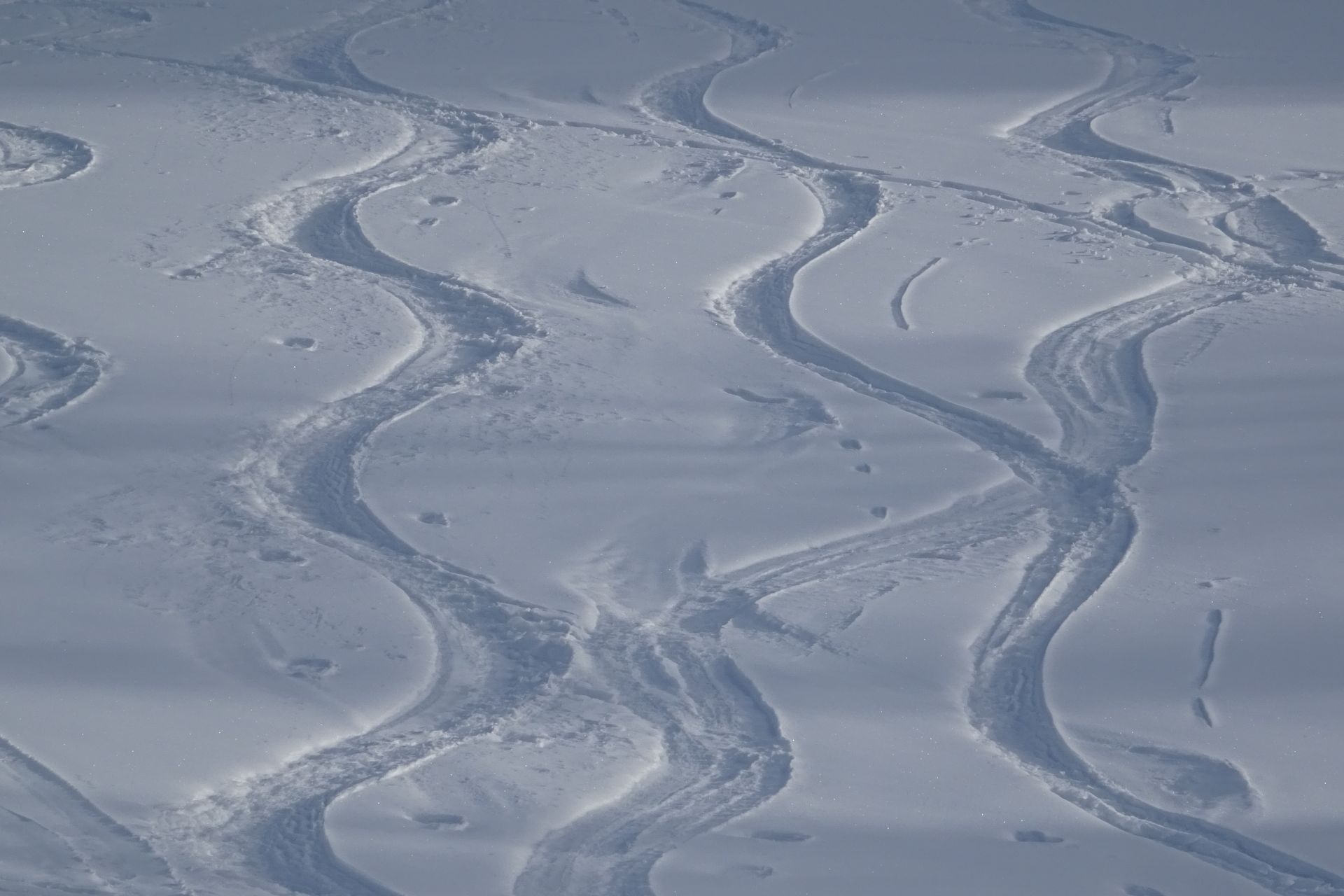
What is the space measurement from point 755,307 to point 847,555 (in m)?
0.66

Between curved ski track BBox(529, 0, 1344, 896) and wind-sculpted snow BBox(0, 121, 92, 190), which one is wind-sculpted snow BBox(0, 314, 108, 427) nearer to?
wind-sculpted snow BBox(0, 121, 92, 190)

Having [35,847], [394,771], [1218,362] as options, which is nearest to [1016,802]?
[394,771]

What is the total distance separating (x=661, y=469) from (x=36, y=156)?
142 centimetres

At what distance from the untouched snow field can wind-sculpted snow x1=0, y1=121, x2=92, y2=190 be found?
0.04ft

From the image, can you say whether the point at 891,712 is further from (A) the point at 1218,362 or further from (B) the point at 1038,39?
(B) the point at 1038,39

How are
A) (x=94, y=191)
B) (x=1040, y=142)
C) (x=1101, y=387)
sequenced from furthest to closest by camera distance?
1. (x=1040, y=142)
2. (x=94, y=191)
3. (x=1101, y=387)

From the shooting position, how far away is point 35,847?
4.79 feet

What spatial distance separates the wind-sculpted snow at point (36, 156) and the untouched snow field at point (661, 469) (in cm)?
1

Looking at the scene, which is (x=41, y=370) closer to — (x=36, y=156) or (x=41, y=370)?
(x=41, y=370)

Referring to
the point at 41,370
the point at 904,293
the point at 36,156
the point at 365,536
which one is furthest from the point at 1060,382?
the point at 36,156

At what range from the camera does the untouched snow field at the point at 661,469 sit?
1537 millimetres

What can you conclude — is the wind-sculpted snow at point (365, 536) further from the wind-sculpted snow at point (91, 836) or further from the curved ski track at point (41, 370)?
the curved ski track at point (41, 370)

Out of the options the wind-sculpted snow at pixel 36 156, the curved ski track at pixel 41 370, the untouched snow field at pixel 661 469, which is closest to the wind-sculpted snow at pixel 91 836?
the untouched snow field at pixel 661 469

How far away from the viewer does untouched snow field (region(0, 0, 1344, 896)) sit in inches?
60.5
